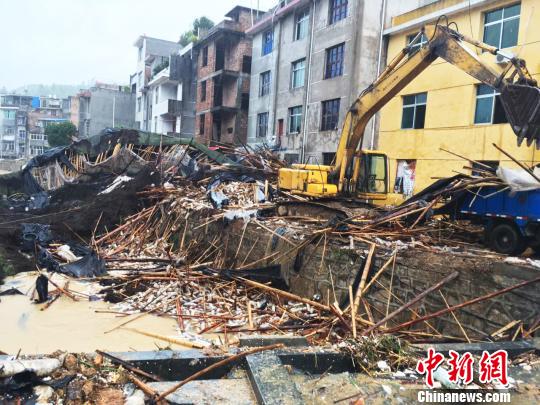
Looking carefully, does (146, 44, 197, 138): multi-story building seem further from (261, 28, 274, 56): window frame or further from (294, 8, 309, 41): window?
(294, 8, 309, 41): window

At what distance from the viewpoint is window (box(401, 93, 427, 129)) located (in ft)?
60.8

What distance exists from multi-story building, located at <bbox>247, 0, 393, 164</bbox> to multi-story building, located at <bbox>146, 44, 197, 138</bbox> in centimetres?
937

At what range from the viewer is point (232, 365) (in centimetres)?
400

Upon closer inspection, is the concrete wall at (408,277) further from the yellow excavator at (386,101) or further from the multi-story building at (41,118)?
the multi-story building at (41,118)

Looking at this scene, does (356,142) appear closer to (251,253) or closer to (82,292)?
(251,253)

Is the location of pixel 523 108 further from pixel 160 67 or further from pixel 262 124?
pixel 160 67

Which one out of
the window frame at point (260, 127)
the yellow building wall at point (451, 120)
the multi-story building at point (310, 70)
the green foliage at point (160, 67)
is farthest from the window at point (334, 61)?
the green foliage at point (160, 67)

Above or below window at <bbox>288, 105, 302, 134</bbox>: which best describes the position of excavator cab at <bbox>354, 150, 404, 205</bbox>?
below

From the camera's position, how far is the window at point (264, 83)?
1104 inches

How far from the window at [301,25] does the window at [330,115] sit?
4852 mm

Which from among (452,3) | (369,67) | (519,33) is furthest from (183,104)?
(519,33)

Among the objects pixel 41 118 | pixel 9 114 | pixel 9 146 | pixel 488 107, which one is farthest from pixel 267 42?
pixel 9 146

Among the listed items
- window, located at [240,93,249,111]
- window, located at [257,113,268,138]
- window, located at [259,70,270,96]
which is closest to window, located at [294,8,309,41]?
window, located at [259,70,270,96]

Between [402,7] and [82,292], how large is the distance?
18.7m
